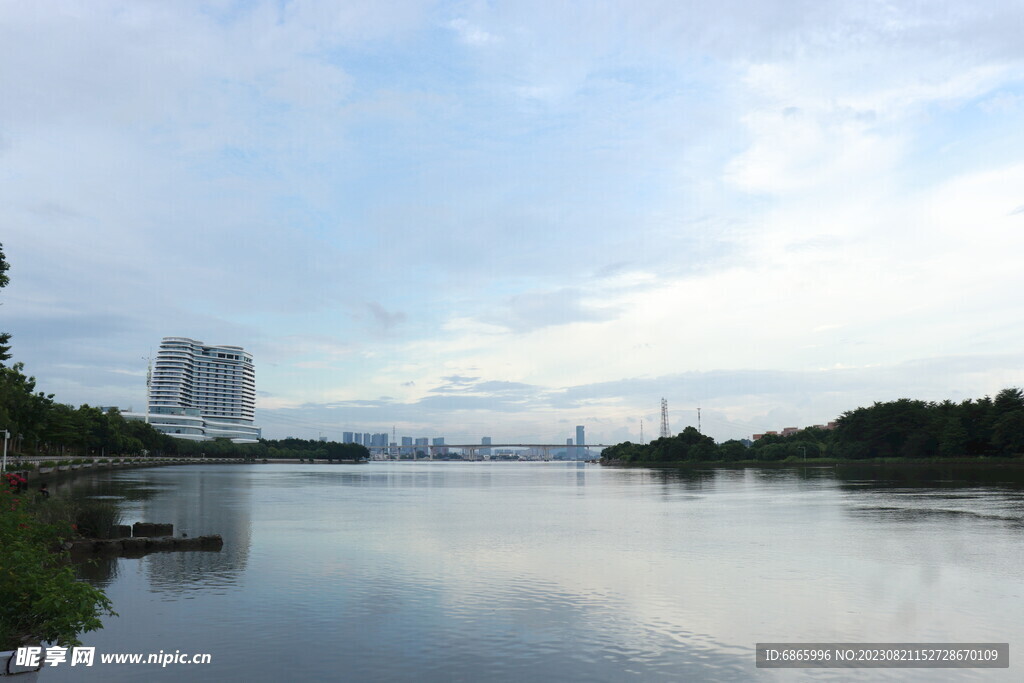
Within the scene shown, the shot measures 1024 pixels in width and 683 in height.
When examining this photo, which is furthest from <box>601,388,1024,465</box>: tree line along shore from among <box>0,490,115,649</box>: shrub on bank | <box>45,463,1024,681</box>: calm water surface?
<box>0,490,115,649</box>: shrub on bank

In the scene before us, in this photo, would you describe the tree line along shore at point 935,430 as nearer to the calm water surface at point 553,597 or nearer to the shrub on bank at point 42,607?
the calm water surface at point 553,597

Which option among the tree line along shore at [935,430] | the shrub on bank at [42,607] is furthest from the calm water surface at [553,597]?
the tree line along shore at [935,430]

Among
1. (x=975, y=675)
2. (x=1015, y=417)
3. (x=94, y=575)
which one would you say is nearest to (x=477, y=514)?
(x=94, y=575)

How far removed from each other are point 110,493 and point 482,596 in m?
60.1

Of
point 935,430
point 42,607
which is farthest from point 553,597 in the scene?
point 935,430

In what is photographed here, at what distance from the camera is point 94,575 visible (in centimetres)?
2853

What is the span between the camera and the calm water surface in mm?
18484

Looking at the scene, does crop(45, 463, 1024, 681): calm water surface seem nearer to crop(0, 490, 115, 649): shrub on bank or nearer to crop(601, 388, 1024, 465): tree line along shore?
crop(0, 490, 115, 649): shrub on bank

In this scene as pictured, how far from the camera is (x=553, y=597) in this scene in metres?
26.2

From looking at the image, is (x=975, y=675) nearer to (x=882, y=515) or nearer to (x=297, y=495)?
(x=882, y=515)

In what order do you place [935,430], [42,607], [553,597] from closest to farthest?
[42,607] < [553,597] < [935,430]

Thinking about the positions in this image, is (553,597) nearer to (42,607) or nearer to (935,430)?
(42,607)

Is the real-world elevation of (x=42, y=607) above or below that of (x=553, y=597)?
above

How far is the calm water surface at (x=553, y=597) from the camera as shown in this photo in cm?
1848
